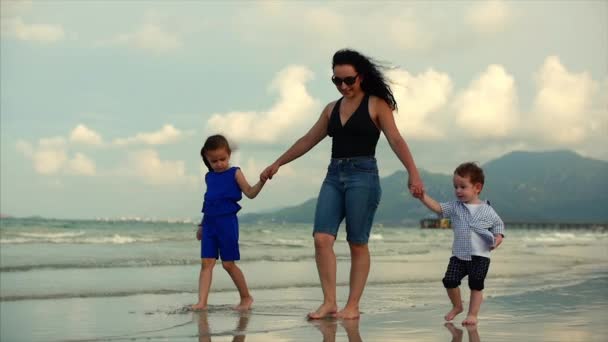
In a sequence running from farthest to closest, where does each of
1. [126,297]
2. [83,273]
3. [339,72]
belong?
[83,273]
[126,297]
[339,72]

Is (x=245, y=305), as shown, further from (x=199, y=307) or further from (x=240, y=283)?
(x=199, y=307)

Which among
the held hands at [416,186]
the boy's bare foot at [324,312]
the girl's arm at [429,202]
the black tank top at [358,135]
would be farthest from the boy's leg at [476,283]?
the black tank top at [358,135]

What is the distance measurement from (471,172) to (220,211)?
2354mm

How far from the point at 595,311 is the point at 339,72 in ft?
9.70

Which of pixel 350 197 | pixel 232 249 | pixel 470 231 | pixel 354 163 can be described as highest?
pixel 354 163

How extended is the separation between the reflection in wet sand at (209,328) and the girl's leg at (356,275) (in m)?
0.77

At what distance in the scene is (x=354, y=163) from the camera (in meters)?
6.21

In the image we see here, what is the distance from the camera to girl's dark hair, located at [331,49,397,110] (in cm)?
631

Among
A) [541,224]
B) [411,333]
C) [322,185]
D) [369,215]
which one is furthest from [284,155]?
[541,224]

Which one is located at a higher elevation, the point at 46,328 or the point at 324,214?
the point at 324,214

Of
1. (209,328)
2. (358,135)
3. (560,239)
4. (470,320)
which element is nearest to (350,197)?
(358,135)

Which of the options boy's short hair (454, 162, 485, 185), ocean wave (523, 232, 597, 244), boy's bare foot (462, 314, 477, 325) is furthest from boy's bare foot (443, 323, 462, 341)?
ocean wave (523, 232, 597, 244)

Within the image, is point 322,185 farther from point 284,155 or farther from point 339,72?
point 339,72

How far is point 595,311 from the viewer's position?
6.93 metres
